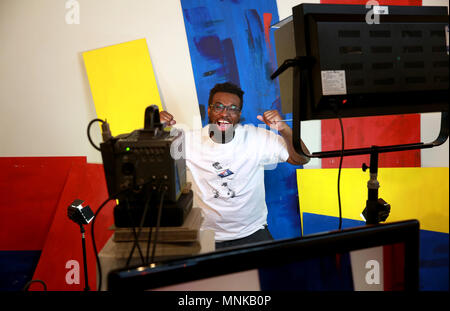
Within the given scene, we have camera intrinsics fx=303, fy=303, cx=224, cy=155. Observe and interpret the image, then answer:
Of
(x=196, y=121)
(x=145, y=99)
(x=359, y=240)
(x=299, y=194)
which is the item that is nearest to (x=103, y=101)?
(x=145, y=99)

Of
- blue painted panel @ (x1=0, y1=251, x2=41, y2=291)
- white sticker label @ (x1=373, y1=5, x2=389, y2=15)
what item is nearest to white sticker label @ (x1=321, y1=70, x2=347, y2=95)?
white sticker label @ (x1=373, y1=5, x2=389, y2=15)

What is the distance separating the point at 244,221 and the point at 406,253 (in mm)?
1568

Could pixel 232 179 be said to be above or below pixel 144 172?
below

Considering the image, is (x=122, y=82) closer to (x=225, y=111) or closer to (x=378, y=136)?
(x=225, y=111)

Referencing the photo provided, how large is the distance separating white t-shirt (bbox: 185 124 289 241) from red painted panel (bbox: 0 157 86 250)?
0.95m

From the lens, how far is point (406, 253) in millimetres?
582

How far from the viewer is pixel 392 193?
2.04 meters

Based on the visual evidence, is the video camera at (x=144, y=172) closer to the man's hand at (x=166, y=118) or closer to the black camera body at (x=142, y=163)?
the black camera body at (x=142, y=163)

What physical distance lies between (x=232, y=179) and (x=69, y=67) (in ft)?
4.87

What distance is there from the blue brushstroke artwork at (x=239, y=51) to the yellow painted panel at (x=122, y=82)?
362 mm

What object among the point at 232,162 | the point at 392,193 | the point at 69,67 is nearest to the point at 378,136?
the point at 392,193

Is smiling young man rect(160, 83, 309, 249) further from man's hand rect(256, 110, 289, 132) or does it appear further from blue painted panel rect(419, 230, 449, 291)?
blue painted panel rect(419, 230, 449, 291)

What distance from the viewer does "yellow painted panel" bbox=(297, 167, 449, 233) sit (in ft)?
6.25

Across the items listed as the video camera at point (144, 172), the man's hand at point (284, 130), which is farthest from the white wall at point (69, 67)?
the video camera at point (144, 172)
